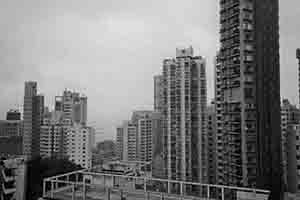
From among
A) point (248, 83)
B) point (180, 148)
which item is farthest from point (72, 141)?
point (248, 83)

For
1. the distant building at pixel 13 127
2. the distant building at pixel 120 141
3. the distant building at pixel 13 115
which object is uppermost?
the distant building at pixel 13 115

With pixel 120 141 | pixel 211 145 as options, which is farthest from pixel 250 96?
pixel 120 141

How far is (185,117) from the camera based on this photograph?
56.7 feet

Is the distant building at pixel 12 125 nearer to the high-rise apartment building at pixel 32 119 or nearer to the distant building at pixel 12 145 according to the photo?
the high-rise apartment building at pixel 32 119

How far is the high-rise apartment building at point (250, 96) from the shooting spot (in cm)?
1206

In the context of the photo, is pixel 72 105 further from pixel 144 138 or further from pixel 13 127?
pixel 144 138

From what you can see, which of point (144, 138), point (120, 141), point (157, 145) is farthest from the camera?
point (120, 141)

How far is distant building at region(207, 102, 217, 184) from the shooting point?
16672mm

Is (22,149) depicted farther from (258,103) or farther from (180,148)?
(258,103)

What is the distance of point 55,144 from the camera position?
24.3 meters

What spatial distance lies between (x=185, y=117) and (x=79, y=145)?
1116 centimetres

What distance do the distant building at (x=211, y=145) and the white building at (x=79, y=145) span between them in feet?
37.3

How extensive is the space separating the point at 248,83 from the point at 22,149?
Answer: 20.1 m

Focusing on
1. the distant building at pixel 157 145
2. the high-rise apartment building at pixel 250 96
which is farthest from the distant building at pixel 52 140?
the high-rise apartment building at pixel 250 96
